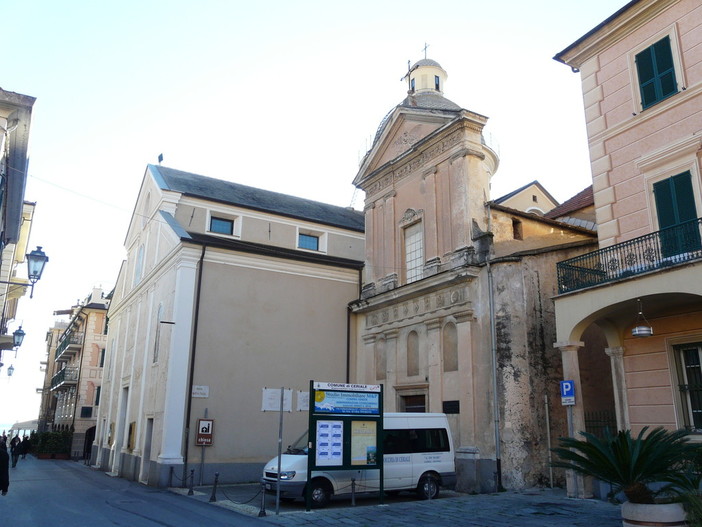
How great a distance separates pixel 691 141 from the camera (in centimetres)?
1330

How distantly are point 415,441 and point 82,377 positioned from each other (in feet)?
127

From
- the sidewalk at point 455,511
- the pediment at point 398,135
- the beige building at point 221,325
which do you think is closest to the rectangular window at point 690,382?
the sidewalk at point 455,511

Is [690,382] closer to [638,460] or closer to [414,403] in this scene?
[638,460]

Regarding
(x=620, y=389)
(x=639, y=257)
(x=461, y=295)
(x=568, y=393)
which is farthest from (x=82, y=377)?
(x=639, y=257)

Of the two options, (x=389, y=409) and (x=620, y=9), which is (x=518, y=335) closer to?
(x=389, y=409)

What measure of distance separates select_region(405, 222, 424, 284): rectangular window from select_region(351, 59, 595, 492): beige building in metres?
0.04

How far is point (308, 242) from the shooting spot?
2883 cm

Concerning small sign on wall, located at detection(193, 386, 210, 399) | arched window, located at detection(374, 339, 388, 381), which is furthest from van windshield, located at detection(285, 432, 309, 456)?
arched window, located at detection(374, 339, 388, 381)

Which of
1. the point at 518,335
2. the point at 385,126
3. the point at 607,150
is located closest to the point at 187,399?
the point at 518,335

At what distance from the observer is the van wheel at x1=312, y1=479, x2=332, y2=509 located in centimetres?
1468

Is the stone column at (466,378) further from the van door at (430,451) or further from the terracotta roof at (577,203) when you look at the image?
the terracotta roof at (577,203)

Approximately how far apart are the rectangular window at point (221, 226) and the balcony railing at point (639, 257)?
15.8 m

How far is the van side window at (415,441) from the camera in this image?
52.6 ft

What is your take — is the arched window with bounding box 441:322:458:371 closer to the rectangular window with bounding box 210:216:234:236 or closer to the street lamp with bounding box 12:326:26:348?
the rectangular window with bounding box 210:216:234:236
